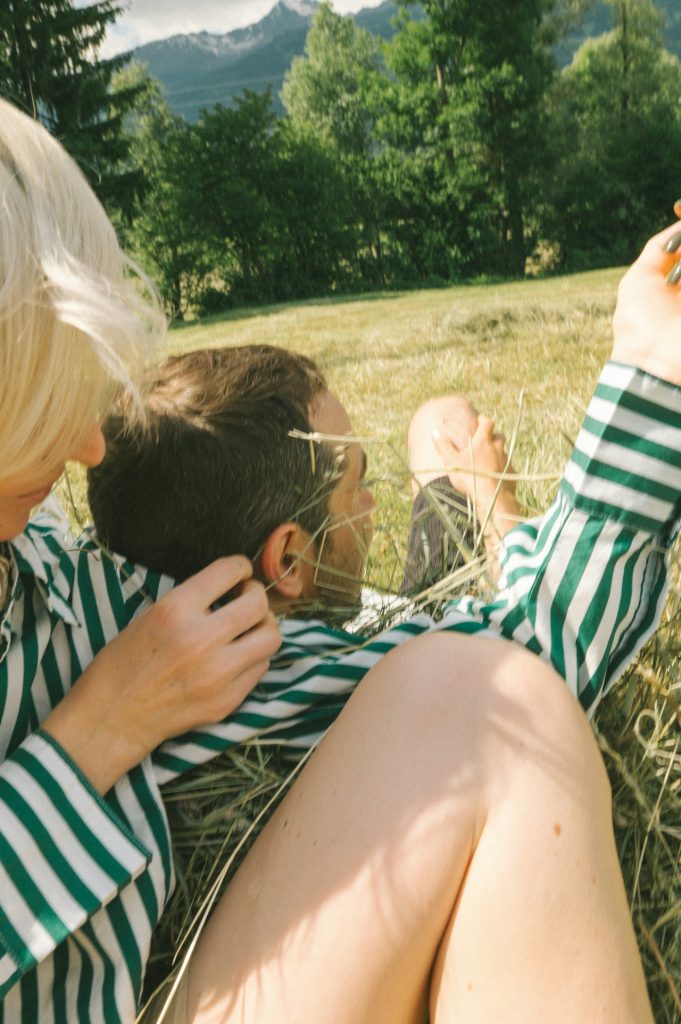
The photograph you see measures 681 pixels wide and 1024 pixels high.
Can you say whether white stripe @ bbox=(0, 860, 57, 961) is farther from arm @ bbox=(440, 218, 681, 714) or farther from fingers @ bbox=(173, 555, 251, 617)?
arm @ bbox=(440, 218, 681, 714)

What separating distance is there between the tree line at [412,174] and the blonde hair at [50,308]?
16.4m

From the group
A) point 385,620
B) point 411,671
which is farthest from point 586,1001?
point 385,620

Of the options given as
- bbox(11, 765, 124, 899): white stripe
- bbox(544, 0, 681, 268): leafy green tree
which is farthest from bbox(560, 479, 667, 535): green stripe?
bbox(544, 0, 681, 268): leafy green tree

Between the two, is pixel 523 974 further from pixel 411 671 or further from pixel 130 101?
pixel 130 101

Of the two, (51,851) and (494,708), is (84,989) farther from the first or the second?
(494,708)

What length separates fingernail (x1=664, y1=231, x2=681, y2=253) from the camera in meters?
0.89

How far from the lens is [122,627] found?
107 cm

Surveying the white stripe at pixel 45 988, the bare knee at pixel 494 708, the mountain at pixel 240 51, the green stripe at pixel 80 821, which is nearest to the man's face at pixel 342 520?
the bare knee at pixel 494 708

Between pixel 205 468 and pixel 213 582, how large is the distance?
0.66ft

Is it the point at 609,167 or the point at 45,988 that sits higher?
the point at 45,988

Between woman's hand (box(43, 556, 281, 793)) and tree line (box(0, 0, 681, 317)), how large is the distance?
53.9 feet

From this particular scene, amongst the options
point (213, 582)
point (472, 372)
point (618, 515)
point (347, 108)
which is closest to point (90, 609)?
point (213, 582)

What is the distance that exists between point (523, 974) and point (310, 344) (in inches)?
234

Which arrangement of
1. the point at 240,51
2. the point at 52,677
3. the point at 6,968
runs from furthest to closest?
the point at 240,51
the point at 52,677
the point at 6,968
